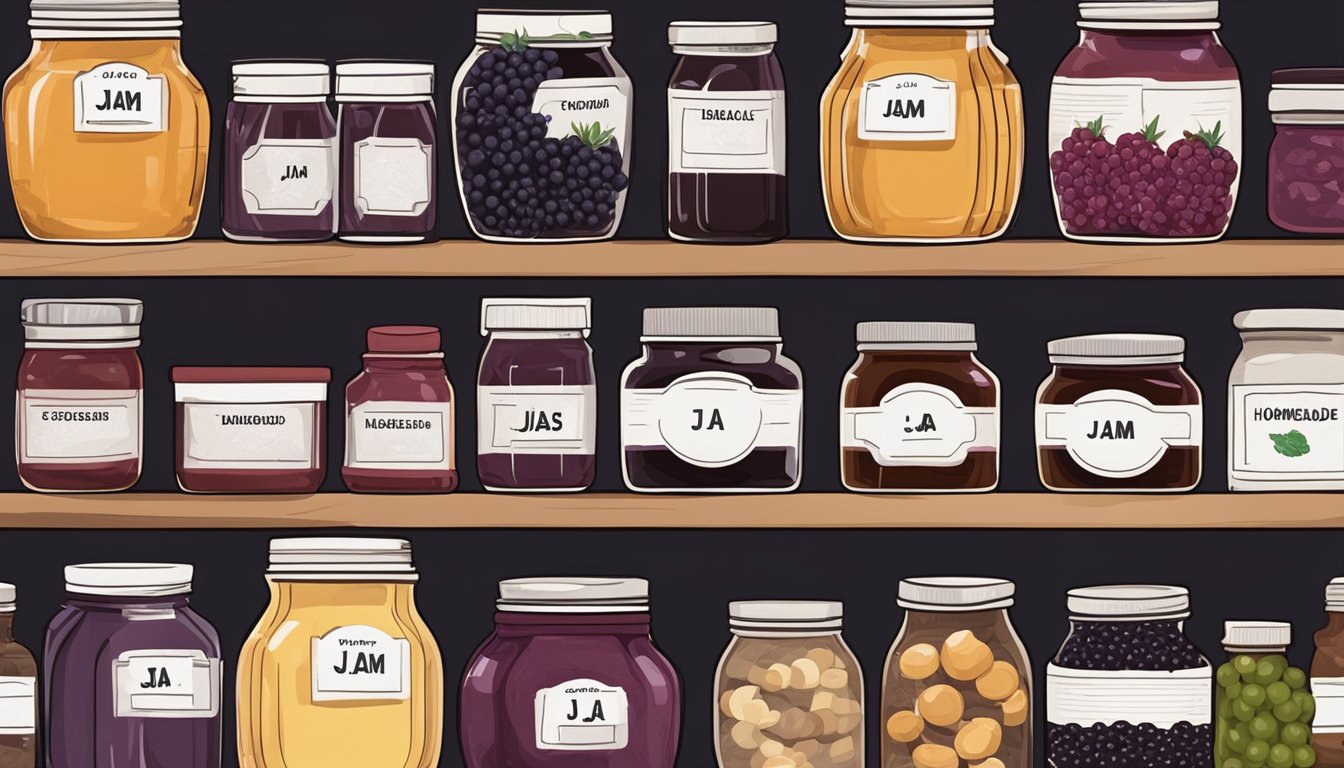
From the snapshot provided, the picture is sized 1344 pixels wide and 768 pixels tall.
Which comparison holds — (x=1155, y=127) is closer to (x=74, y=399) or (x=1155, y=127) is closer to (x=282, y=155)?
(x=282, y=155)

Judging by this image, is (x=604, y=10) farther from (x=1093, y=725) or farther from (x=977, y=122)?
(x=1093, y=725)

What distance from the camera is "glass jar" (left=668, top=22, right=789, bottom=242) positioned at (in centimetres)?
233

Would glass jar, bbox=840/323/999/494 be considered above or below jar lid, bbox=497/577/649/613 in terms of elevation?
above

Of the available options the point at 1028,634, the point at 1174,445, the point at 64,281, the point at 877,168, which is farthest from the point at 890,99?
the point at 64,281

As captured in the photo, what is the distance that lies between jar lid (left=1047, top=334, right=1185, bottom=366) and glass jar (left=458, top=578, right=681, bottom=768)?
0.49m

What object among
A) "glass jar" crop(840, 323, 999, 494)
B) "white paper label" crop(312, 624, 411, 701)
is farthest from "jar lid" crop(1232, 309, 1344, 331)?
"white paper label" crop(312, 624, 411, 701)

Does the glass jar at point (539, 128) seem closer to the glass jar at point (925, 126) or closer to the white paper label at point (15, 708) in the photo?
the glass jar at point (925, 126)

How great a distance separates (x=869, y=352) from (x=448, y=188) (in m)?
0.52

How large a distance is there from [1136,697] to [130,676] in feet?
3.24

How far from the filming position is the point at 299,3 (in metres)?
2.58

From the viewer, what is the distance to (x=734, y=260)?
2.31 m

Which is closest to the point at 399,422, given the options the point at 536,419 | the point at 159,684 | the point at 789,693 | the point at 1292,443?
the point at 536,419

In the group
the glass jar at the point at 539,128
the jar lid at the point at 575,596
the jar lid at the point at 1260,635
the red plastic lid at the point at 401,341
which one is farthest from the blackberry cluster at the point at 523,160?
the jar lid at the point at 1260,635

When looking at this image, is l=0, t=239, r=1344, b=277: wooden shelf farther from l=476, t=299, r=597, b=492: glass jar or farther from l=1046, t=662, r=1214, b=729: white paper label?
l=1046, t=662, r=1214, b=729: white paper label
